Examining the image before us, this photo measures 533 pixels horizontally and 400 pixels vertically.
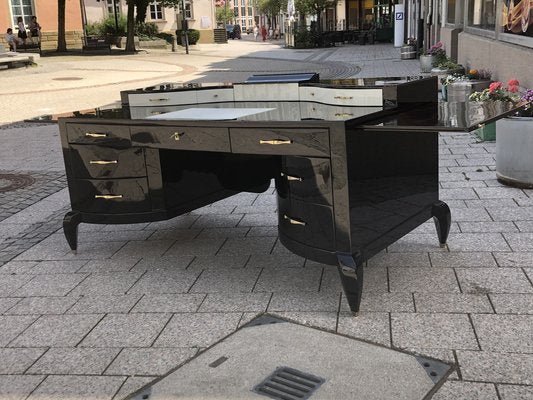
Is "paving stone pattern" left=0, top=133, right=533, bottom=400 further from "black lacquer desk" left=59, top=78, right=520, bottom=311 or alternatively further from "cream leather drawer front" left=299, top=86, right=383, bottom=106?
"cream leather drawer front" left=299, top=86, right=383, bottom=106

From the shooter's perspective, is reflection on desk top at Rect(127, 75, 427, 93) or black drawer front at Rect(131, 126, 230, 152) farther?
reflection on desk top at Rect(127, 75, 427, 93)

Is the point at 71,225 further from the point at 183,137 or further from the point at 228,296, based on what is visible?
the point at 228,296

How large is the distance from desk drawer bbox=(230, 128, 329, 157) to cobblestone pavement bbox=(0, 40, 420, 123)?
9592 millimetres

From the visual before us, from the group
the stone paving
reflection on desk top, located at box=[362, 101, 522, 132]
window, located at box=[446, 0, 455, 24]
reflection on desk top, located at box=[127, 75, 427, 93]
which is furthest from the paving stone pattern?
window, located at box=[446, 0, 455, 24]

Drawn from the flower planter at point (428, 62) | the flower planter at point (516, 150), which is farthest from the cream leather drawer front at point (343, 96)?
the flower planter at point (428, 62)

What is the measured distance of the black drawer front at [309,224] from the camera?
3.35 metres

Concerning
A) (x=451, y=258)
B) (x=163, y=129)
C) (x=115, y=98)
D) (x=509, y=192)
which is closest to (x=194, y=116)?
(x=163, y=129)

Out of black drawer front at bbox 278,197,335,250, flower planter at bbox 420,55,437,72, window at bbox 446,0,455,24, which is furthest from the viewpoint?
window at bbox 446,0,455,24

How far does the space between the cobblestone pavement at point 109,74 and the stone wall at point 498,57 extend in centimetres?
330

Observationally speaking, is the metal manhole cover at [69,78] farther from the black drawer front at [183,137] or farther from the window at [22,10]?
the window at [22,10]

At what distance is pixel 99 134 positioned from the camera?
4.17 metres

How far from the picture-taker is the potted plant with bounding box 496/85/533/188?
5.46m

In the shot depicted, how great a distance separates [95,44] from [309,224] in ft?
110

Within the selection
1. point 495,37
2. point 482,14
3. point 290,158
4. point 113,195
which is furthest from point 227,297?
point 482,14
